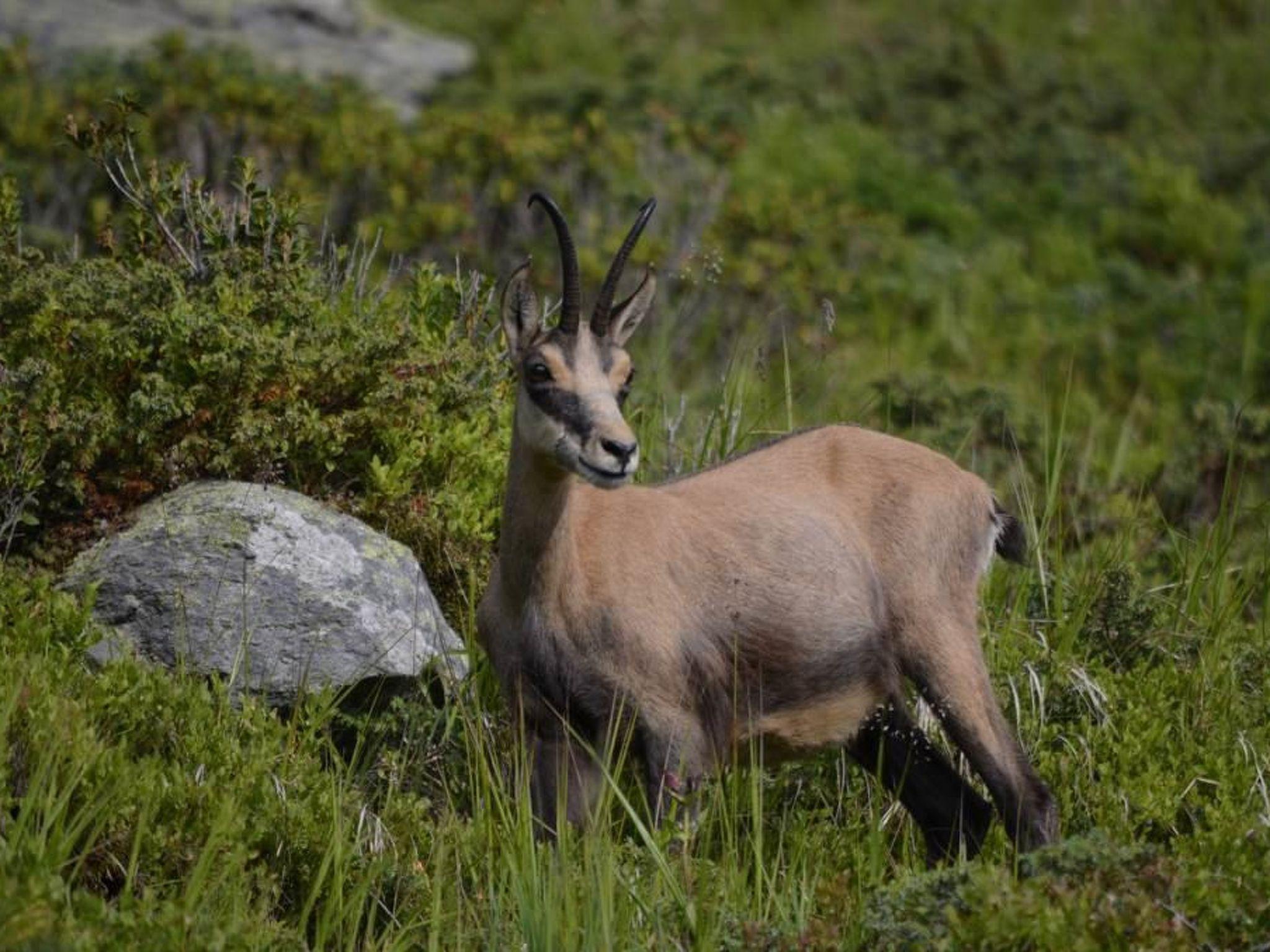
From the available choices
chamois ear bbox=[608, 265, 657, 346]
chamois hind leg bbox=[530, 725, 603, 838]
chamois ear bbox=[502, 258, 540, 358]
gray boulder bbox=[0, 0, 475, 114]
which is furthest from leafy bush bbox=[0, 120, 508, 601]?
gray boulder bbox=[0, 0, 475, 114]

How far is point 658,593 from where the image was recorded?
21.7ft

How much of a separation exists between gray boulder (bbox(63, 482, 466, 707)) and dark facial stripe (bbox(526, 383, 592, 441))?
1113 millimetres

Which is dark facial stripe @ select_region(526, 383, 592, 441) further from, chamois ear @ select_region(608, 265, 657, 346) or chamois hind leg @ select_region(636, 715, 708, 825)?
chamois hind leg @ select_region(636, 715, 708, 825)

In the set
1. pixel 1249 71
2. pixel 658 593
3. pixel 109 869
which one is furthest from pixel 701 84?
pixel 109 869

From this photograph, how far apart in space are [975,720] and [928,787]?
0.45m

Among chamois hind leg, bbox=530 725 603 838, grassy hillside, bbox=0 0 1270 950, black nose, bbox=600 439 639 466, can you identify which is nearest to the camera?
grassy hillside, bbox=0 0 1270 950

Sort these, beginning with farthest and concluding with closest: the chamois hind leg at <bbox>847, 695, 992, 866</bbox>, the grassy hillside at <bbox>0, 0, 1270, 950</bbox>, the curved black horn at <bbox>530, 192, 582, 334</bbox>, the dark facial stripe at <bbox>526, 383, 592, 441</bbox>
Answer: the chamois hind leg at <bbox>847, 695, 992, 866</bbox>, the curved black horn at <bbox>530, 192, 582, 334</bbox>, the dark facial stripe at <bbox>526, 383, 592, 441</bbox>, the grassy hillside at <bbox>0, 0, 1270, 950</bbox>

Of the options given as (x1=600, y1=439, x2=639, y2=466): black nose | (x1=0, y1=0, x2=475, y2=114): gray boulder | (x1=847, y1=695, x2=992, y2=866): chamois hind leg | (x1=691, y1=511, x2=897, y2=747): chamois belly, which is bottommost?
(x1=0, y1=0, x2=475, y2=114): gray boulder

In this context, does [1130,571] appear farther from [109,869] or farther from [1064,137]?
[1064,137]

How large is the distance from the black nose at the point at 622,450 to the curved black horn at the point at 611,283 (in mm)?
595

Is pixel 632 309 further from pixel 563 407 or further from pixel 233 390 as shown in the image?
pixel 233 390

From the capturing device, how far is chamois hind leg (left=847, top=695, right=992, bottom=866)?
281 inches

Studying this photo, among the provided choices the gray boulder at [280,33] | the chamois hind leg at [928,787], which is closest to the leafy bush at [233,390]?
the chamois hind leg at [928,787]

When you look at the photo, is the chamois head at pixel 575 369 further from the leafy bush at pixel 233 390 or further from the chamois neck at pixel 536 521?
the leafy bush at pixel 233 390
